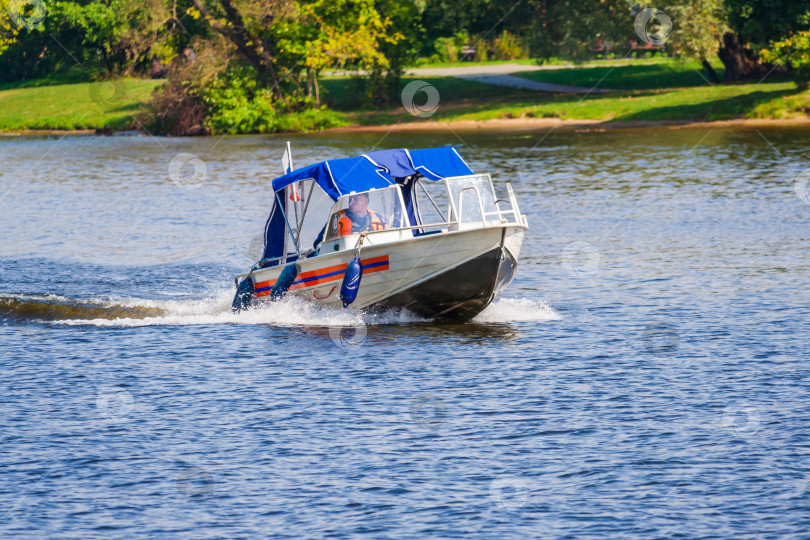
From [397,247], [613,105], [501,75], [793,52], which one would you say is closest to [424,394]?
[397,247]

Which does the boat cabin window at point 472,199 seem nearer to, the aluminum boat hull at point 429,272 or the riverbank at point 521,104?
the aluminum boat hull at point 429,272

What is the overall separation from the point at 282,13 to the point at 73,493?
58715 millimetres

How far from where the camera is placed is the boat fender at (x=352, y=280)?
65.1 feet

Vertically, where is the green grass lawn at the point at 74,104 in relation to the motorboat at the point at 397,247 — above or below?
above

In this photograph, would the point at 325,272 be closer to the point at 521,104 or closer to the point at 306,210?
the point at 306,210

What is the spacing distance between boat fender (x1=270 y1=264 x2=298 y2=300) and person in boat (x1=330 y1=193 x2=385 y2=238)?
3.66ft

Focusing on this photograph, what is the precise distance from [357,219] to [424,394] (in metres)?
5.21

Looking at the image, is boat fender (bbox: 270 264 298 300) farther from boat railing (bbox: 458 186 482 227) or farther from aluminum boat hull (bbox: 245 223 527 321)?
boat railing (bbox: 458 186 482 227)

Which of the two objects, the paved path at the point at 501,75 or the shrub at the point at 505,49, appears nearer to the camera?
the paved path at the point at 501,75

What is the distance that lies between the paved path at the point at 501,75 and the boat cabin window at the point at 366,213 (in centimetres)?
5153

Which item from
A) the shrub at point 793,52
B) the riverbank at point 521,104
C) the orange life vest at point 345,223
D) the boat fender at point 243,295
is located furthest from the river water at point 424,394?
the riverbank at point 521,104

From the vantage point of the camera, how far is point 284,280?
69.6 feet

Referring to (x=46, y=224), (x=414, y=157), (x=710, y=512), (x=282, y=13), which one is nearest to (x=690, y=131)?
(x=282, y=13)

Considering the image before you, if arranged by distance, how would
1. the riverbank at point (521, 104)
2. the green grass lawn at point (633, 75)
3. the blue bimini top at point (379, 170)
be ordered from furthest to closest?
the green grass lawn at point (633, 75) → the riverbank at point (521, 104) → the blue bimini top at point (379, 170)
